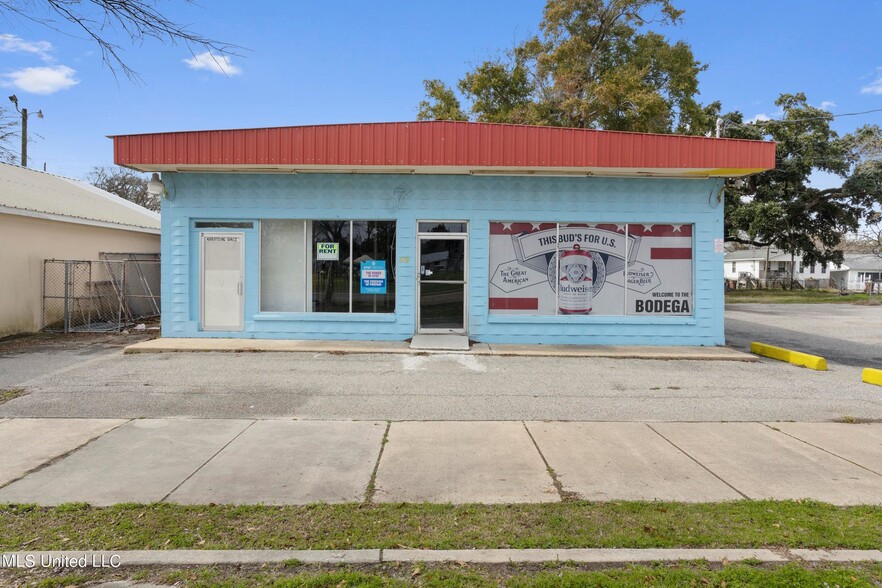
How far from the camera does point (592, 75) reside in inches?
1163

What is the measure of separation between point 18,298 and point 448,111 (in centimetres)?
2264

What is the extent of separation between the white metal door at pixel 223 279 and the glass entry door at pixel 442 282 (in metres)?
3.83

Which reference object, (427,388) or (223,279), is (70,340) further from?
(427,388)

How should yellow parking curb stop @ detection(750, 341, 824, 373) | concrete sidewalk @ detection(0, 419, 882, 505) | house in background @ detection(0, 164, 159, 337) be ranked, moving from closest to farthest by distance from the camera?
concrete sidewalk @ detection(0, 419, 882, 505) → yellow parking curb stop @ detection(750, 341, 824, 373) → house in background @ detection(0, 164, 159, 337)

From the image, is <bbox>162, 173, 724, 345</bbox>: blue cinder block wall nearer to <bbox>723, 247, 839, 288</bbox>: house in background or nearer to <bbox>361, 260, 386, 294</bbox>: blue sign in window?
<bbox>361, 260, 386, 294</bbox>: blue sign in window

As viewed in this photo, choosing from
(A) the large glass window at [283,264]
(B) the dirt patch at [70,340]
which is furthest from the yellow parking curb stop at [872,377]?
(B) the dirt patch at [70,340]

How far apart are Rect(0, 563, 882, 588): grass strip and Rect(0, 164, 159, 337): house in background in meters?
12.6

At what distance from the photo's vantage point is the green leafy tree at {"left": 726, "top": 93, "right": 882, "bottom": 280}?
114ft

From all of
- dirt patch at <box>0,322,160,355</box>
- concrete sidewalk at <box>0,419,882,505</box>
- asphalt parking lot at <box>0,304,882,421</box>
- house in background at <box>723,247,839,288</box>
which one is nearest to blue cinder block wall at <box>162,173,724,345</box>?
Result: asphalt parking lot at <box>0,304,882,421</box>

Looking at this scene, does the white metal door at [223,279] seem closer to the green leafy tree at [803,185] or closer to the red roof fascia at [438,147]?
the red roof fascia at [438,147]

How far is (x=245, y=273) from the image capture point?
11.9m

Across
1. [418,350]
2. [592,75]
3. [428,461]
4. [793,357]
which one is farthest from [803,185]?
[428,461]

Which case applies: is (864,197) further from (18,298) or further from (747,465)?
(18,298)

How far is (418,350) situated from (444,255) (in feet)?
7.37
